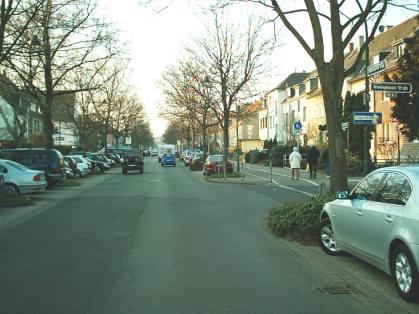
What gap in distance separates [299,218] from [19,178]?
1212 cm

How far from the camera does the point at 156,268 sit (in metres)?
7.78

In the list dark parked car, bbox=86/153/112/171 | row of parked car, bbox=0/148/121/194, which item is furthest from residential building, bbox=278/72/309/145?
row of parked car, bbox=0/148/121/194

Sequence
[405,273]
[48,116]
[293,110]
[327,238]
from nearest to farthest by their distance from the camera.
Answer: [405,273] → [327,238] → [48,116] → [293,110]

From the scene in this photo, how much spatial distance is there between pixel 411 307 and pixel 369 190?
183cm

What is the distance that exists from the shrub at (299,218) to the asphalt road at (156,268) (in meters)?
0.37

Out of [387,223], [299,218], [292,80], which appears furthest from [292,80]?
[387,223]

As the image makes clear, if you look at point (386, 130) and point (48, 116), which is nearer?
point (48, 116)

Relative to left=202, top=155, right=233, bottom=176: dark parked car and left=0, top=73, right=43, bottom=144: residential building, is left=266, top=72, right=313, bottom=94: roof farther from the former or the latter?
left=202, top=155, right=233, bottom=176: dark parked car

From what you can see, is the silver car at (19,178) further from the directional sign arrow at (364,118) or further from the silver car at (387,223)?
the silver car at (387,223)

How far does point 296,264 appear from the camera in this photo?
814cm

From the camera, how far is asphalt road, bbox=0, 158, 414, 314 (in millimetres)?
5957

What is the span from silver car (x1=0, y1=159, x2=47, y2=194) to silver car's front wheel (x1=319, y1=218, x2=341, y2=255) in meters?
13.0

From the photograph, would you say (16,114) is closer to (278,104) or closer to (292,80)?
(278,104)

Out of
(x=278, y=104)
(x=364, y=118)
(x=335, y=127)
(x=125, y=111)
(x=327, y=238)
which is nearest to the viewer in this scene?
(x=327, y=238)
